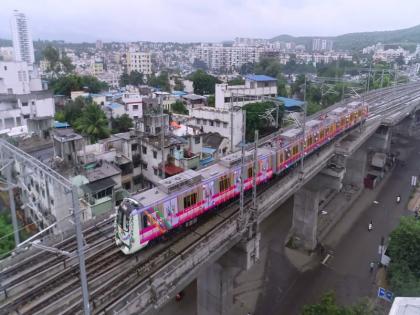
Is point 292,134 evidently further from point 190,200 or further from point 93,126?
point 93,126

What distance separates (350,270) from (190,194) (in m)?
16.6

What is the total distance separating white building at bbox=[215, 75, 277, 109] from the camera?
51.0m

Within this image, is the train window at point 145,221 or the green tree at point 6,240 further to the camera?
the green tree at point 6,240

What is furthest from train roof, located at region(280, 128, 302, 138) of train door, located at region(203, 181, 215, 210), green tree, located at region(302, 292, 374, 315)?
green tree, located at region(302, 292, 374, 315)

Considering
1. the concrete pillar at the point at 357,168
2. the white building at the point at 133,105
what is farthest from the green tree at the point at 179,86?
the concrete pillar at the point at 357,168

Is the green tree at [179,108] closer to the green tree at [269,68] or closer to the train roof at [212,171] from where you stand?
the train roof at [212,171]

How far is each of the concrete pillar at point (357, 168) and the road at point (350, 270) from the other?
11.7ft

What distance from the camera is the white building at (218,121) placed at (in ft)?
133

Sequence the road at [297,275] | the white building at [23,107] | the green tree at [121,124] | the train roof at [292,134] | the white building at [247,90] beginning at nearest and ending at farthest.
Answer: the road at [297,275]
the train roof at [292,134]
the white building at [23,107]
the green tree at [121,124]
the white building at [247,90]

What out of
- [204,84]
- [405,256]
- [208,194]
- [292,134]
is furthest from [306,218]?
[204,84]

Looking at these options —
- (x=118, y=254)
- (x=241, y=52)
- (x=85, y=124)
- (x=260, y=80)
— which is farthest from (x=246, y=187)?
(x=241, y=52)

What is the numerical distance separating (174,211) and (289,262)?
1552 centimetres

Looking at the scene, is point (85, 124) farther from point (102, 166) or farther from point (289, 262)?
point (289, 262)

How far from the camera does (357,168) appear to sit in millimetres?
39531
